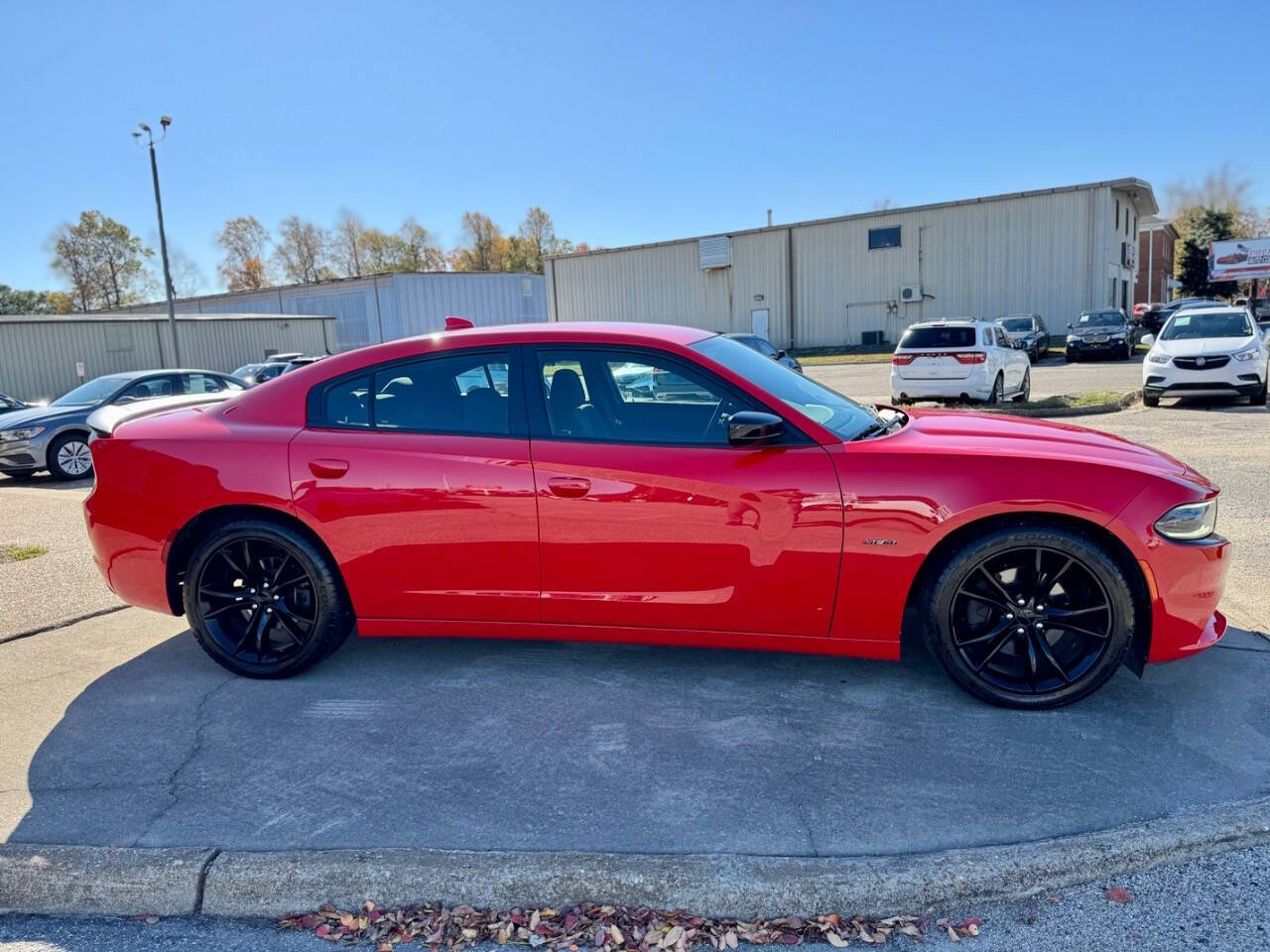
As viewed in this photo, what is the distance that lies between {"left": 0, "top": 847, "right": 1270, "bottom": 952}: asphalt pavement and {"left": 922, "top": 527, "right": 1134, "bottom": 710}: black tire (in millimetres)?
904

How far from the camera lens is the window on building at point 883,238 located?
36.8 m

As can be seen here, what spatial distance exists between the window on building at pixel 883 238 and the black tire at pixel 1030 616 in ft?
119

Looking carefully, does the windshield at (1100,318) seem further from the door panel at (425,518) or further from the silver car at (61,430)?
the door panel at (425,518)

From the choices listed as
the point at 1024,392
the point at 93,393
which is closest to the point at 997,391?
the point at 1024,392

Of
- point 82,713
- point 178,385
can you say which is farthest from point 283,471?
point 178,385

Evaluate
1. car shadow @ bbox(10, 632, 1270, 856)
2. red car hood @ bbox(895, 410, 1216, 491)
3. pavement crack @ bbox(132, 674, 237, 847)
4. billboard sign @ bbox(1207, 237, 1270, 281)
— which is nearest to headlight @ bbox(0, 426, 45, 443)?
car shadow @ bbox(10, 632, 1270, 856)

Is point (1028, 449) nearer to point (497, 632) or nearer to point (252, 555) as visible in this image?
point (497, 632)

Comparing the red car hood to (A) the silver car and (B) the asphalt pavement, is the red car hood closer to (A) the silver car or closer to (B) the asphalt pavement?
(B) the asphalt pavement

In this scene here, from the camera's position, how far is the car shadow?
9.24ft

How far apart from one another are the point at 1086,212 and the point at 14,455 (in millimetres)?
34569

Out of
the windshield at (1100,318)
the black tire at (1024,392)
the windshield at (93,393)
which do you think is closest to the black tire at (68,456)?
the windshield at (93,393)

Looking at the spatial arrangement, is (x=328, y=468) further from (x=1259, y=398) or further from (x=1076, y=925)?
(x=1259, y=398)

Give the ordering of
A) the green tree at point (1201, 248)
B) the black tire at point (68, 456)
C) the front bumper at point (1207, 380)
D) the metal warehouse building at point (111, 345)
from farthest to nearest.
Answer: the green tree at point (1201, 248) → the metal warehouse building at point (111, 345) → the front bumper at point (1207, 380) → the black tire at point (68, 456)

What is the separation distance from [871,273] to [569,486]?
3678 cm
